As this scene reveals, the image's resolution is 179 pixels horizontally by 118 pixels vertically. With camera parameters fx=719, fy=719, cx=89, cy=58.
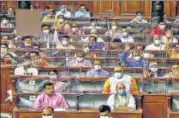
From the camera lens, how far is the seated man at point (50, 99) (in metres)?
10.6

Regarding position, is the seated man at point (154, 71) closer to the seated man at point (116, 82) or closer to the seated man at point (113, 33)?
the seated man at point (116, 82)

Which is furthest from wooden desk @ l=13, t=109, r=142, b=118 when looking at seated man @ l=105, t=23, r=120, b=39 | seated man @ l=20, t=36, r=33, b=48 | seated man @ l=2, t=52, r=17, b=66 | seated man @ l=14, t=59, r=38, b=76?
seated man @ l=105, t=23, r=120, b=39

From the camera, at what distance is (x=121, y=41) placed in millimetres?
16266

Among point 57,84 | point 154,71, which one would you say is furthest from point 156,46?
point 57,84

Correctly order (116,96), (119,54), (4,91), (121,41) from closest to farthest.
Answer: (116,96) → (4,91) → (119,54) → (121,41)

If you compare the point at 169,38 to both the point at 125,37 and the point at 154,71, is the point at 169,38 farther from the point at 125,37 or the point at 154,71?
the point at 154,71

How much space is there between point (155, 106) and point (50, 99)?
172cm

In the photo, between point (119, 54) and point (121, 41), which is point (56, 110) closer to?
point (119, 54)

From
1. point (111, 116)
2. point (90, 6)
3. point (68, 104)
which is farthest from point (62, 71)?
point (90, 6)

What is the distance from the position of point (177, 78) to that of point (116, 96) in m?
1.56

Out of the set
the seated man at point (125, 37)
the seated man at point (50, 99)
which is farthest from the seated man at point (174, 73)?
the seated man at point (125, 37)

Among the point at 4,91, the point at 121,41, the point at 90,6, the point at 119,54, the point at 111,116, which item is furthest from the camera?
the point at 90,6

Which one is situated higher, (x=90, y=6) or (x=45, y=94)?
(x=90, y=6)

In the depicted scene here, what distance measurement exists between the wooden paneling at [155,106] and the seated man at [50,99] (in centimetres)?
132
